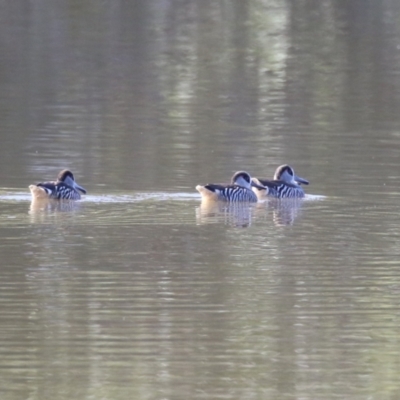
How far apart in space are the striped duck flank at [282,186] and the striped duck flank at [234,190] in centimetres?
12

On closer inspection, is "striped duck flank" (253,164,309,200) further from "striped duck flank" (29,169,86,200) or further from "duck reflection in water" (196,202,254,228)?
"striped duck flank" (29,169,86,200)

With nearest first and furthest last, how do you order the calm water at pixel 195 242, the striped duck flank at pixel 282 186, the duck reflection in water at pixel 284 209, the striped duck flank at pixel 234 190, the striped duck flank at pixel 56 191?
the calm water at pixel 195 242
the duck reflection in water at pixel 284 209
the striped duck flank at pixel 56 191
the striped duck flank at pixel 234 190
the striped duck flank at pixel 282 186

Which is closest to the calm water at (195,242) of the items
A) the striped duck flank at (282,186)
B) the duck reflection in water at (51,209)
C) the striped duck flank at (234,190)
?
the duck reflection in water at (51,209)

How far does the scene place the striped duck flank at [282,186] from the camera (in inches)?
652

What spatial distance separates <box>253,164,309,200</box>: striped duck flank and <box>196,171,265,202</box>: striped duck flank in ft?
0.40

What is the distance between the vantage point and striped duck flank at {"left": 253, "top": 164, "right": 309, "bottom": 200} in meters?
16.6

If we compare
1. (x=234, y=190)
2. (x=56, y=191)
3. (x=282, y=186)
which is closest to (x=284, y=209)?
(x=234, y=190)

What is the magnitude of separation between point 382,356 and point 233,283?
2.30 meters

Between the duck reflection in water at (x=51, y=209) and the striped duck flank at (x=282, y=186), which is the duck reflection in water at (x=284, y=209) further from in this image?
the duck reflection in water at (x=51, y=209)

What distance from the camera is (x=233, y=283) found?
11.6 metres

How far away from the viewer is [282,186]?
656 inches

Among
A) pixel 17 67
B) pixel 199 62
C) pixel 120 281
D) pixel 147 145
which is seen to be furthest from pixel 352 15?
pixel 120 281

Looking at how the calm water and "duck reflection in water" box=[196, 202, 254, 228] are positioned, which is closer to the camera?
the calm water

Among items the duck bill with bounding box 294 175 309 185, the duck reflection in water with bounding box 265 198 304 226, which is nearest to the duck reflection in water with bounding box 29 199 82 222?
the duck reflection in water with bounding box 265 198 304 226
